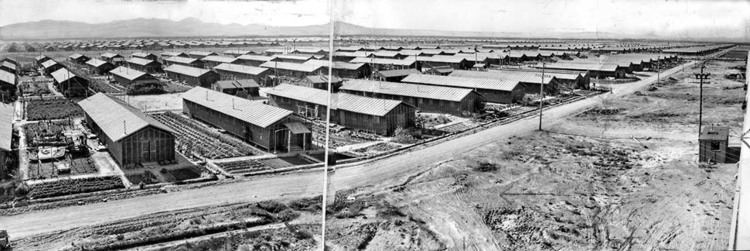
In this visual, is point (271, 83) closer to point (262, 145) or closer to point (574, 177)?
point (262, 145)

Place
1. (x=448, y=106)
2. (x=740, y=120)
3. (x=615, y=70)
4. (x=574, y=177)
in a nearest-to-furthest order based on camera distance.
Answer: (x=574, y=177) → (x=740, y=120) → (x=448, y=106) → (x=615, y=70)

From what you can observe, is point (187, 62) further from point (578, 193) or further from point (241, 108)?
point (578, 193)

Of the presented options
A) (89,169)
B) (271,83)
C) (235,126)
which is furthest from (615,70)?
(89,169)

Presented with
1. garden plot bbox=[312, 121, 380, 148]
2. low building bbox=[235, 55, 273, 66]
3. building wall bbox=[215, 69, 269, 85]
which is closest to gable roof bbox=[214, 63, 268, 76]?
building wall bbox=[215, 69, 269, 85]

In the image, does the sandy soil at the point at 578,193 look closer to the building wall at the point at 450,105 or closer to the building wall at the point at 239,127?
the building wall at the point at 450,105

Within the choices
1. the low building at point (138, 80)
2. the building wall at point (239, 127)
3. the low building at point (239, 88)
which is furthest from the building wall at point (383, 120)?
the low building at point (138, 80)
